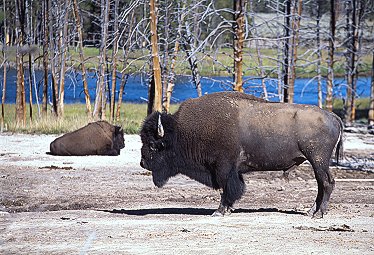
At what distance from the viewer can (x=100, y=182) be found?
16.7 m

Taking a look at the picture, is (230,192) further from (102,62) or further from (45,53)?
(45,53)

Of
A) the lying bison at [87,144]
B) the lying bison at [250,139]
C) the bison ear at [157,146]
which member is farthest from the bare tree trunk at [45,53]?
the lying bison at [250,139]

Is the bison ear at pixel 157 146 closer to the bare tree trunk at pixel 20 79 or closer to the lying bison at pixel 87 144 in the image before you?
the lying bison at pixel 87 144

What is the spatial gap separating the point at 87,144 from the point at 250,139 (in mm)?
9555

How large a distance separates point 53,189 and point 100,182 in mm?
1332

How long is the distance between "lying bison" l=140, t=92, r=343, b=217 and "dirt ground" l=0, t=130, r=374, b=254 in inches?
23.7

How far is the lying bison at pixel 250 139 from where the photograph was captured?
12.1 meters

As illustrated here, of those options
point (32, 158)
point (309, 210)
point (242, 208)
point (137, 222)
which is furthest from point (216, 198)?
point (32, 158)

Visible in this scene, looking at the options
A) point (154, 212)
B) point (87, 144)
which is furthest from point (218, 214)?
point (87, 144)

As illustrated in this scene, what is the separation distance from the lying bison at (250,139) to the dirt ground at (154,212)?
1.98ft

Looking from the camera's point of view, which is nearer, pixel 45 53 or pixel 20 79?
pixel 20 79

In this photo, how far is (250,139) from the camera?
40.0ft

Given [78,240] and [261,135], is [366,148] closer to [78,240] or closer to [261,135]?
[261,135]

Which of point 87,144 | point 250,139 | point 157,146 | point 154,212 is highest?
point 250,139
